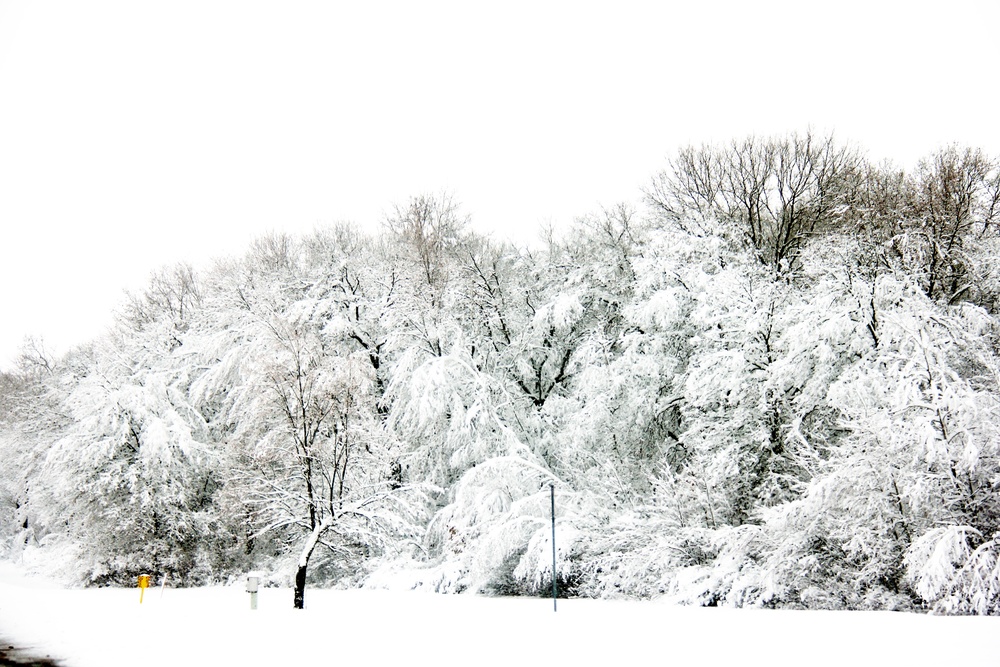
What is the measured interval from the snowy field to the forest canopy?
223 cm

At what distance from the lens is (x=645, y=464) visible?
23203mm

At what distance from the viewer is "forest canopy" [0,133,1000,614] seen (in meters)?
15.5

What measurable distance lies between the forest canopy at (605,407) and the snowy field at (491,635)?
2.23m

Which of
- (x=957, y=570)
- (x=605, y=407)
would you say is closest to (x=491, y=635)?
(x=957, y=570)

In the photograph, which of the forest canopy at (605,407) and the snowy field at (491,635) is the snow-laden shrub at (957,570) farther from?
the snowy field at (491,635)

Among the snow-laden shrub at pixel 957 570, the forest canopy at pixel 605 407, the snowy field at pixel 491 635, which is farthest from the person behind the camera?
the forest canopy at pixel 605 407

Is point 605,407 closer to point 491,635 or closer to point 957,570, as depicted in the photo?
point 957,570

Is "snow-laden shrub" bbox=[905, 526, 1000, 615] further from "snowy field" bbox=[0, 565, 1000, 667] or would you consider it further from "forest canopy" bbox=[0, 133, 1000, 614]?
"snowy field" bbox=[0, 565, 1000, 667]

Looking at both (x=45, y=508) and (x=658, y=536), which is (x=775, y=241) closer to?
(x=658, y=536)

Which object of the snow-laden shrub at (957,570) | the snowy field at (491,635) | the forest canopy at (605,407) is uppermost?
the forest canopy at (605,407)

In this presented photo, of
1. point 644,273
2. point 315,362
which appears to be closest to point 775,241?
point 644,273

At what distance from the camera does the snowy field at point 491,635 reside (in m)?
9.59

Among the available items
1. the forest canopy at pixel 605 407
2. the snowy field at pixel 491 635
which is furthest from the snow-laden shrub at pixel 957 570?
the snowy field at pixel 491 635

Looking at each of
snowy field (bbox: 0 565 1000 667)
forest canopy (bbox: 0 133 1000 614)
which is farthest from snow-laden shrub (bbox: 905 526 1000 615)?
snowy field (bbox: 0 565 1000 667)
